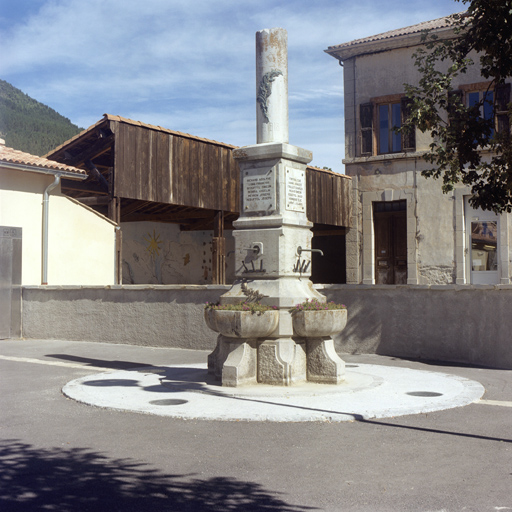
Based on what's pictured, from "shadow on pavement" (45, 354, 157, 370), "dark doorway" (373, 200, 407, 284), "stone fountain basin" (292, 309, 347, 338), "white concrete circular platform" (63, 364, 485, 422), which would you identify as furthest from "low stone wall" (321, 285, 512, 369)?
"dark doorway" (373, 200, 407, 284)

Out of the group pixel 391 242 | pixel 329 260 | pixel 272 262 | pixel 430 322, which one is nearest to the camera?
pixel 272 262

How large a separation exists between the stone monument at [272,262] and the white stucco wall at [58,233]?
8.09 meters

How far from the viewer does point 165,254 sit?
23.4 m

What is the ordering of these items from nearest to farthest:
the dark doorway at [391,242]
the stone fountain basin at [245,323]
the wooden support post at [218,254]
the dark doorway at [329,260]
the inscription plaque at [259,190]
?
the stone fountain basin at [245,323] → the inscription plaque at [259,190] → the wooden support post at [218,254] → the dark doorway at [391,242] → the dark doorway at [329,260]

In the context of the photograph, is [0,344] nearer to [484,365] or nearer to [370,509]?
[484,365]

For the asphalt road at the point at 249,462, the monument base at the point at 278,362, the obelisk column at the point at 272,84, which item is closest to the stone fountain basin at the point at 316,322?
the monument base at the point at 278,362

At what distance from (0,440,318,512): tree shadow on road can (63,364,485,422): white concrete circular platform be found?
5.58 ft

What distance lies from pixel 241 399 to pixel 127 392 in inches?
56.5

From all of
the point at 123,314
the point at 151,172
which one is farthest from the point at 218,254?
the point at 123,314

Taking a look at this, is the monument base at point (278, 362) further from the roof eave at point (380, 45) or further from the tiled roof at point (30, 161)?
the roof eave at point (380, 45)

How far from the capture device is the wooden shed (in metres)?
15.7

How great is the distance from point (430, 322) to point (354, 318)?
53.7 inches

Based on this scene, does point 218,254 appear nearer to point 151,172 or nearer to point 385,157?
point 151,172

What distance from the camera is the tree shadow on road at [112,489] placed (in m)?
3.92
